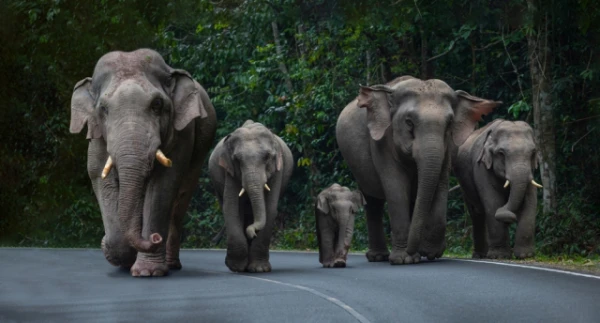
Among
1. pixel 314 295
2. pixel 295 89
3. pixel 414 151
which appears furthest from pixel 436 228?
pixel 295 89

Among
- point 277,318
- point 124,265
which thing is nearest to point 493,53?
point 124,265

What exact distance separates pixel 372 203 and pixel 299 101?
8355mm

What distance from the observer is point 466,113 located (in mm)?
16109

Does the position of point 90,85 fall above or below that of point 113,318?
above

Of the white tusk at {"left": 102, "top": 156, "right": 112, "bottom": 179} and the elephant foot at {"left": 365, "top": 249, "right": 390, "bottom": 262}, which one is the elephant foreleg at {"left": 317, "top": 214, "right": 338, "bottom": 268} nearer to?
the elephant foot at {"left": 365, "top": 249, "right": 390, "bottom": 262}

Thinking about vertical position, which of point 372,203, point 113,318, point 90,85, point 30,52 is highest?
point 30,52

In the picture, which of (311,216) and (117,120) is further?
(311,216)

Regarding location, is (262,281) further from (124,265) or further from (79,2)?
Answer: (79,2)

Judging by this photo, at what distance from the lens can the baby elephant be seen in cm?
A: 1559

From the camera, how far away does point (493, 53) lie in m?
24.8

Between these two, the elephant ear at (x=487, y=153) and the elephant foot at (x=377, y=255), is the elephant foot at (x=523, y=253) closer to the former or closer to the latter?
the elephant ear at (x=487, y=153)

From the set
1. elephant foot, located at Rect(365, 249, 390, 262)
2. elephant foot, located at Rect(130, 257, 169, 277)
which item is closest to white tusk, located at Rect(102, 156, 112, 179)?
elephant foot, located at Rect(130, 257, 169, 277)

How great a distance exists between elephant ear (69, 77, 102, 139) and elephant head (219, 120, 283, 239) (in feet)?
7.17

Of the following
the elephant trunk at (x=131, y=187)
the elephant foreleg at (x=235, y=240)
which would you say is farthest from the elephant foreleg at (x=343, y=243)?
the elephant trunk at (x=131, y=187)
